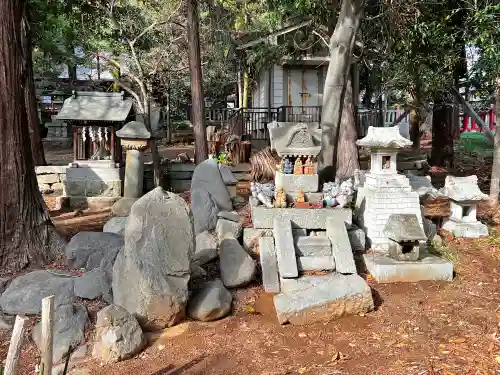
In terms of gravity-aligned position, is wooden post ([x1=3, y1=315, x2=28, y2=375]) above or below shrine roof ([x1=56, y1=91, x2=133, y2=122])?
below

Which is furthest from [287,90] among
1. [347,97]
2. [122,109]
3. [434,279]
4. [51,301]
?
[51,301]

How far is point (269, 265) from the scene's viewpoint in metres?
6.79

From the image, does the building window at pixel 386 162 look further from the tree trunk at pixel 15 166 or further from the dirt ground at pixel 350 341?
the tree trunk at pixel 15 166

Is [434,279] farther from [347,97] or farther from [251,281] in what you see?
[347,97]

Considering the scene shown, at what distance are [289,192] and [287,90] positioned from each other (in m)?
13.6

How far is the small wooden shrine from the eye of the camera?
1167 cm

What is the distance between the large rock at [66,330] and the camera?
15.9 ft

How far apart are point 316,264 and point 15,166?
4.71 metres

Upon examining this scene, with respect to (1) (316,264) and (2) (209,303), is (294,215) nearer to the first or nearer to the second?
(1) (316,264)

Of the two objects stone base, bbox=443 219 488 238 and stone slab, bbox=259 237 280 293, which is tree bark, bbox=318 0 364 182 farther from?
stone slab, bbox=259 237 280 293

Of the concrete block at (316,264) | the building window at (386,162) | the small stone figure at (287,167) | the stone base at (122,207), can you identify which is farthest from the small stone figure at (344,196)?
the stone base at (122,207)

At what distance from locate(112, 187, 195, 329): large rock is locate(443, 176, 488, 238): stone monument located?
551cm

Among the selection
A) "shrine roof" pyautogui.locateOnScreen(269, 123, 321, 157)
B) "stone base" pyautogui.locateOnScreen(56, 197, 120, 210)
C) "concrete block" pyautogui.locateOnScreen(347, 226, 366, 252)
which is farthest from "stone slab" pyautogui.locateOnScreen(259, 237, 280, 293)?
"stone base" pyautogui.locateOnScreen(56, 197, 120, 210)

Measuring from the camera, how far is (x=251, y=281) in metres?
6.61
